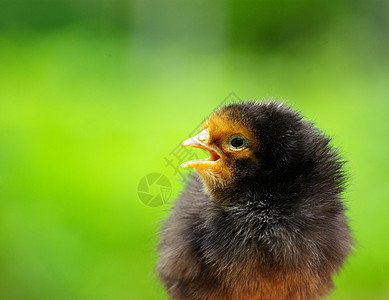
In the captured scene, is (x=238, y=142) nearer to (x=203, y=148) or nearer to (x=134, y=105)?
(x=203, y=148)

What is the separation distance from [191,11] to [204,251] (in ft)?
5.89

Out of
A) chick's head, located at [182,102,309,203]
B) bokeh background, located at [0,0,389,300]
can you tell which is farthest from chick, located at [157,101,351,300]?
bokeh background, located at [0,0,389,300]

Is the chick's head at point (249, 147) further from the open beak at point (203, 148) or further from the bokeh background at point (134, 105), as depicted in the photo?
the bokeh background at point (134, 105)

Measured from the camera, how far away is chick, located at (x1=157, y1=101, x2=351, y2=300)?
988mm

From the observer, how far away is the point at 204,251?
3.37ft

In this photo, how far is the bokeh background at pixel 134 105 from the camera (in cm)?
198

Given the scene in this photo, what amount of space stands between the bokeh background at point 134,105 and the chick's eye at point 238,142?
0.78 meters

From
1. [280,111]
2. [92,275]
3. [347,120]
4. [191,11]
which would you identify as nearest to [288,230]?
[280,111]

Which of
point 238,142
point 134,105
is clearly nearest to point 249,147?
point 238,142

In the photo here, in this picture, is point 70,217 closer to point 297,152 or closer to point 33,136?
point 33,136

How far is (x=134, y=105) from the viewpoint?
2.42m

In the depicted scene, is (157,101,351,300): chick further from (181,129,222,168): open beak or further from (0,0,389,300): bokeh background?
(0,0,389,300): bokeh background

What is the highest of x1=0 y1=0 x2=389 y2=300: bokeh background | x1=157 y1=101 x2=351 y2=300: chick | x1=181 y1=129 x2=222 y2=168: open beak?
x1=0 y1=0 x2=389 y2=300: bokeh background

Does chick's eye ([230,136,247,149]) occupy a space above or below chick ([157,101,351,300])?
above
